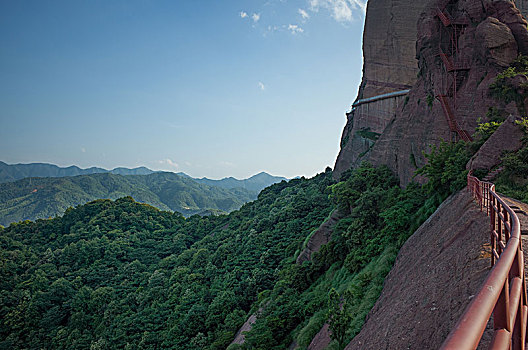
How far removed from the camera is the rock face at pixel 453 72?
15.1 metres

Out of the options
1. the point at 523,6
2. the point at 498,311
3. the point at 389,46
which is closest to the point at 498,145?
the point at 498,311

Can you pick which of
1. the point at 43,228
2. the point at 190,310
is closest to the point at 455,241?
the point at 190,310

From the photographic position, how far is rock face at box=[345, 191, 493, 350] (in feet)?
16.6

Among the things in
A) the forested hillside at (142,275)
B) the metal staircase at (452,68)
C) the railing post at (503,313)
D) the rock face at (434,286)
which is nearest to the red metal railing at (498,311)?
the railing post at (503,313)

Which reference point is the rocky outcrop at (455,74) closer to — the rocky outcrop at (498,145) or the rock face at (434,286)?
the rocky outcrop at (498,145)

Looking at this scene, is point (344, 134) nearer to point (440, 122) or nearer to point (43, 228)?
point (440, 122)

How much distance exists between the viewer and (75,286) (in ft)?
131

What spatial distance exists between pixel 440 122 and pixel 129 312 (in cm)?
3043

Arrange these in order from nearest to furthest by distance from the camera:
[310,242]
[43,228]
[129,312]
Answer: [310,242], [129,312], [43,228]

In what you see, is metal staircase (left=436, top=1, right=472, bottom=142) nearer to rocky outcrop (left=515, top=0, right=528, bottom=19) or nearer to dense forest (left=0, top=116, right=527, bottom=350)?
dense forest (left=0, top=116, right=527, bottom=350)

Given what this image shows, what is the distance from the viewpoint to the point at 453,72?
16891 mm

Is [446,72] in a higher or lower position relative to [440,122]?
higher

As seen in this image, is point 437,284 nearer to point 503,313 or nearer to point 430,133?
point 503,313

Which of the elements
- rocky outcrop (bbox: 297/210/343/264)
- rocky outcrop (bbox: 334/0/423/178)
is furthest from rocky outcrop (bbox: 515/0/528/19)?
rocky outcrop (bbox: 297/210/343/264)
